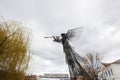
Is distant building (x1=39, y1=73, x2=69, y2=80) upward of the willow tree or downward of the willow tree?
upward

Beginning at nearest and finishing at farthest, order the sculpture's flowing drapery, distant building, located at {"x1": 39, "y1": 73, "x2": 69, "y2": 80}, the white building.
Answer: the sculpture's flowing drapery → the white building → distant building, located at {"x1": 39, "y1": 73, "x2": 69, "y2": 80}

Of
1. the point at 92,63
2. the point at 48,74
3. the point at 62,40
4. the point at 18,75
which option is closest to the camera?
the point at 62,40

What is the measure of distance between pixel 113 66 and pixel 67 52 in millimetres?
41984

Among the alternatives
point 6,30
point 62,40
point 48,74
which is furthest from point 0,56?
point 48,74

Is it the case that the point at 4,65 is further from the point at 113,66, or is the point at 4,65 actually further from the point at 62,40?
the point at 113,66

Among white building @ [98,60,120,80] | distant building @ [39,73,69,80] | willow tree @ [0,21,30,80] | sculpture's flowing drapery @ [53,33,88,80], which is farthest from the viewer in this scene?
distant building @ [39,73,69,80]

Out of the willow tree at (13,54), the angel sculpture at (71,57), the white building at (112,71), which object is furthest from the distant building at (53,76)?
the angel sculpture at (71,57)

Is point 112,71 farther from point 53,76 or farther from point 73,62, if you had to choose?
point 73,62

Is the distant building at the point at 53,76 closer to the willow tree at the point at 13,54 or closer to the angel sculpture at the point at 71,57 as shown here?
the willow tree at the point at 13,54

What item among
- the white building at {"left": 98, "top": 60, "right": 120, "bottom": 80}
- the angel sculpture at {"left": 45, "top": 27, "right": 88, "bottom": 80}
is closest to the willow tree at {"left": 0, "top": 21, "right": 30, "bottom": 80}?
the angel sculpture at {"left": 45, "top": 27, "right": 88, "bottom": 80}

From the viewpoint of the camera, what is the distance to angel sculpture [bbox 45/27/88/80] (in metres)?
8.70

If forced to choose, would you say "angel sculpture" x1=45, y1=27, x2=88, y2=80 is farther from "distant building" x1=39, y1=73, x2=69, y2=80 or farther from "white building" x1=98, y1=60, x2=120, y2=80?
"distant building" x1=39, y1=73, x2=69, y2=80

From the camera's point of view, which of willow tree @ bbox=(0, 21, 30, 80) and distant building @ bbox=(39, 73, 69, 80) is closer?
willow tree @ bbox=(0, 21, 30, 80)

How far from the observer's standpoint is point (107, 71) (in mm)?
53656
